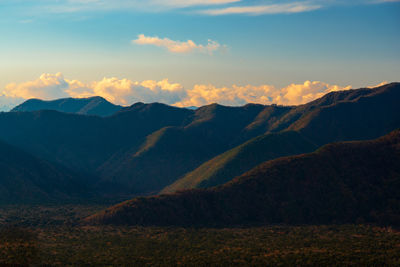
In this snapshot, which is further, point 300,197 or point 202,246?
point 300,197

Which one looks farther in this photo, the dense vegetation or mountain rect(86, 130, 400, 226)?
mountain rect(86, 130, 400, 226)

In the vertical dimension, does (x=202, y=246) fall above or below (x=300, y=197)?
above

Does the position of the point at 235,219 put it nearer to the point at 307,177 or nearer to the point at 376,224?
the point at 307,177

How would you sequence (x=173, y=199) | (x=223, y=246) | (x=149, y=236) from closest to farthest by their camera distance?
(x=223, y=246) < (x=149, y=236) < (x=173, y=199)

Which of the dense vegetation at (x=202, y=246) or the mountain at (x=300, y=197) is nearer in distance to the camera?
the dense vegetation at (x=202, y=246)


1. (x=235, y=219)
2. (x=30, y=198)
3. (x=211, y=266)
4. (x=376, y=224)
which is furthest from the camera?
(x=30, y=198)

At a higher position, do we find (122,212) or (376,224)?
(122,212)

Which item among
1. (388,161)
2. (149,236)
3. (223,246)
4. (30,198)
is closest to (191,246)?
(223,246)

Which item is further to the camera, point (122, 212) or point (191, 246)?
point (122, 212)
